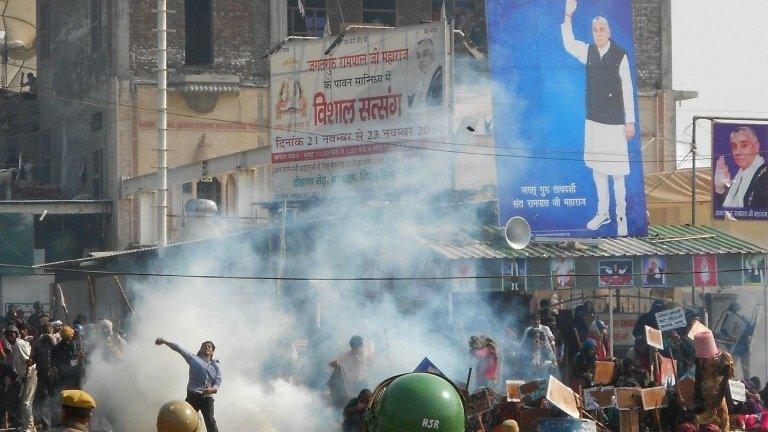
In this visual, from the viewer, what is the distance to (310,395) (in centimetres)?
1688

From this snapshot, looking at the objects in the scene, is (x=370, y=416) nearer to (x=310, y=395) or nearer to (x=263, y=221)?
(x=310, y=395)

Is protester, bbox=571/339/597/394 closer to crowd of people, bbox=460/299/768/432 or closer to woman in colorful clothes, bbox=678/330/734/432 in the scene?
crowd of people, bbox=460/299/768/432

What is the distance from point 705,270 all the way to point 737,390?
21.1 feet

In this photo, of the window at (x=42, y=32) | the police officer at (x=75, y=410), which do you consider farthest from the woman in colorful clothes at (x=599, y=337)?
the window at (x=42, y=32)

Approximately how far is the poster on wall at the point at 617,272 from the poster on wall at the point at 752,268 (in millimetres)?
1723

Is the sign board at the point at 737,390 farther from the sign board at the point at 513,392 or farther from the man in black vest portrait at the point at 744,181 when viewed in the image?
the man in black vest portrait at the point at 744,181

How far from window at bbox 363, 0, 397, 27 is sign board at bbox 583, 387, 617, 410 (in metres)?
21.4

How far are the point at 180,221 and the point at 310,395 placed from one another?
1456cm

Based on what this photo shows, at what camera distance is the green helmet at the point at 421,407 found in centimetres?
532

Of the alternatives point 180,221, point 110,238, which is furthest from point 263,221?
point 110,238

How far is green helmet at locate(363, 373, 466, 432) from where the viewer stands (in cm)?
532

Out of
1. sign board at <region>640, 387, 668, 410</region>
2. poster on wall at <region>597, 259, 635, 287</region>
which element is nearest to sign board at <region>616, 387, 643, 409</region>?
sign board at <region>640, 387, 668, 410</region>

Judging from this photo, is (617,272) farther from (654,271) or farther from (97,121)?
(97,121)

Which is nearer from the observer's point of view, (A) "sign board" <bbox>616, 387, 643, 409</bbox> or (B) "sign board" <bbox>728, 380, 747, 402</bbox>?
(A) "sign board" <bbox>616, 387, 643, 409</bbox>
